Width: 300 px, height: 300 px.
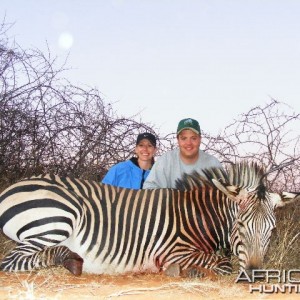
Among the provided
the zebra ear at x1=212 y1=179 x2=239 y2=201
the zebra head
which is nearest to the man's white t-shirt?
the zebra head

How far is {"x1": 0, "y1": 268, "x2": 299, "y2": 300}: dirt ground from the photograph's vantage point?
3539 mm

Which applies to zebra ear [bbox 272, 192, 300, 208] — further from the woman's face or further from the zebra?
the woman's face

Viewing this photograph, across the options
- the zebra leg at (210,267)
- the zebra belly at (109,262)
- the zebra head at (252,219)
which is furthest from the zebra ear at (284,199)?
the zebra belly at (109,262)

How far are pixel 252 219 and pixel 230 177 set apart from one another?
31.8 inches

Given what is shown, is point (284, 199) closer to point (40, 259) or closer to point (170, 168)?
point (170, 168)

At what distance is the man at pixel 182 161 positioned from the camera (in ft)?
18.3

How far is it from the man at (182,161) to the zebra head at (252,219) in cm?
92

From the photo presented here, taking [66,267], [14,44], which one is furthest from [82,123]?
[66,267]

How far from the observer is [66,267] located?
14.4 ft

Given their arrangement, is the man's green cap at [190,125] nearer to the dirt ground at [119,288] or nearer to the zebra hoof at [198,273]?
the zebra hoof at [198,273]

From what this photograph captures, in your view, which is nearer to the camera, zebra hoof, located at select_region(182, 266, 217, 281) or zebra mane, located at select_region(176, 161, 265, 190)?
zebra hoof, located at select_region(182, 266, 217, 281)

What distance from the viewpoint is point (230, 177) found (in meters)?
4.98

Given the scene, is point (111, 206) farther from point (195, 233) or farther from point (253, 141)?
point (253, 141)

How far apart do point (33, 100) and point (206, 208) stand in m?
4.06
